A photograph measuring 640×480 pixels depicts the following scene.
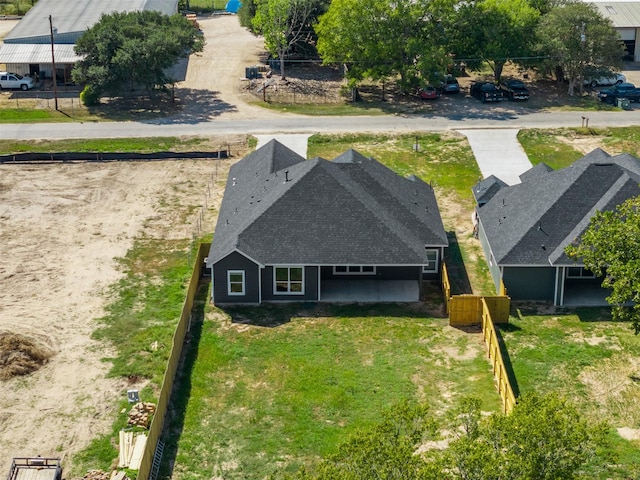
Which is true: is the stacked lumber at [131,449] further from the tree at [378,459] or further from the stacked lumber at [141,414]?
the tree at [378,459]

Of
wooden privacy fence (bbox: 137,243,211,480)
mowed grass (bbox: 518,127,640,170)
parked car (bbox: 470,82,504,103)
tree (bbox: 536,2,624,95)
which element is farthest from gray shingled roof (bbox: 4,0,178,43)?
wooden privacy fence (bbox: 137,243,211,480)

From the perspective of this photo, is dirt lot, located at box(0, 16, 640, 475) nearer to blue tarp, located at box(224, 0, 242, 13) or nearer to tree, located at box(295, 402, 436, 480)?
tree, located at box(295, 402, 436, 480)

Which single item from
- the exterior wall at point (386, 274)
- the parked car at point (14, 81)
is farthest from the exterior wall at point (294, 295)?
the parked car at point (14, 81)

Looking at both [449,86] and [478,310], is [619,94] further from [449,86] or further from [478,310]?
[478,310]

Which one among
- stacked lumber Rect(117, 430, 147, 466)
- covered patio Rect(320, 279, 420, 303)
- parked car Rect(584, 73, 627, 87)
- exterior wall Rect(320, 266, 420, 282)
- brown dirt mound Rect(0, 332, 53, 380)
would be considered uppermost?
parked car Rect(584, 73, 627, 87)

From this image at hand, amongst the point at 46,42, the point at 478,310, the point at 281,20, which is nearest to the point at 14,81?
the point at 46,42

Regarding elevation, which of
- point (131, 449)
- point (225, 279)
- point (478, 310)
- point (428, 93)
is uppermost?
point (428, 93)
